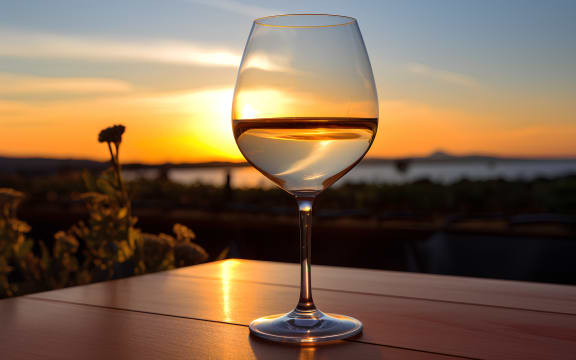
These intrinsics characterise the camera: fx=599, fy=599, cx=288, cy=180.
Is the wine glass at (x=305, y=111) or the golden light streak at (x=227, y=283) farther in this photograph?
the golden light streak at (x=227, y=283)

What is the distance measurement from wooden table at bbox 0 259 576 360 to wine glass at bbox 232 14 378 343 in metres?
0.07

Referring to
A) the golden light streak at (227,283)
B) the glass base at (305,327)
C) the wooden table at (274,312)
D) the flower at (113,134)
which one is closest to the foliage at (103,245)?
the flower at (113,134)

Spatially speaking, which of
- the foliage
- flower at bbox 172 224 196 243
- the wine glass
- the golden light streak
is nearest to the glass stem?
the wine glass

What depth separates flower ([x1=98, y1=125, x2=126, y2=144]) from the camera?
2.02 meters

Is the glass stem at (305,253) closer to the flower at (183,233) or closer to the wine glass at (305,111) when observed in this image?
the wine glass at (305,111)

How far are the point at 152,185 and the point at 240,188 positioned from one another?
1.61 metres

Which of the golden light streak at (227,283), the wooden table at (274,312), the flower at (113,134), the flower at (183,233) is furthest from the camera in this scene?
the flower at (183,233)

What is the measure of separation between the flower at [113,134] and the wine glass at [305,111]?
4.06 feet

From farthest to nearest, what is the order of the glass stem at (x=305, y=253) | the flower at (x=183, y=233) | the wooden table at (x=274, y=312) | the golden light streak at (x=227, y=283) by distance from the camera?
1. the flower at (x=183, y=233)
2. the golden light streak at (x=227, y=283)
3. the glass stem at (x=305, y=253)
4. the wooden table at (x=274, y=312)

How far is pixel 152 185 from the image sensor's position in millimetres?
9617

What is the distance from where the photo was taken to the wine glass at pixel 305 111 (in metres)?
0.82

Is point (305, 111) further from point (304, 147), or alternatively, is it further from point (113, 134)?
point (113, 134)

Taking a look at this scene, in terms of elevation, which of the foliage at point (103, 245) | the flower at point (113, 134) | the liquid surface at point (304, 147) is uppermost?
the flower at point (113, 134)

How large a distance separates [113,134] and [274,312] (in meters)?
1.23
